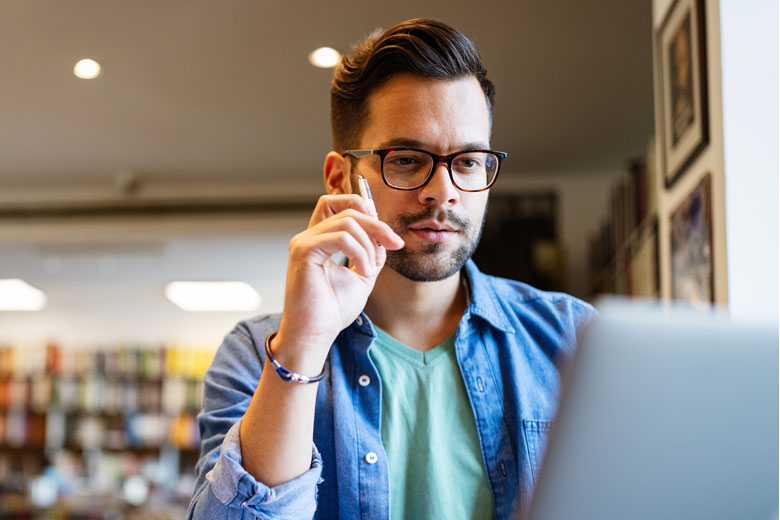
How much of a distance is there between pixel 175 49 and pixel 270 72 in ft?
1.51

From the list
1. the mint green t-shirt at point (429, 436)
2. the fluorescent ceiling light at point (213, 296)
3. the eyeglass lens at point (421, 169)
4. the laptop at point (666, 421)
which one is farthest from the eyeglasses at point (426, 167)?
the fluorescent ceiling light at point (213, 296)

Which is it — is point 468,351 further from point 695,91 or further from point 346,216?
point 695,91

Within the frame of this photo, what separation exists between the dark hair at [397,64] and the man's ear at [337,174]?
0.10 ft

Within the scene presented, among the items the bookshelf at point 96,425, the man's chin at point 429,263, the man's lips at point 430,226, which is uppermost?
the man's lips at point 430,226

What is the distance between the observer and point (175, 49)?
11.6 feet

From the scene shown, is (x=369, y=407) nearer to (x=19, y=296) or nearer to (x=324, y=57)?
(x=324, y=57)

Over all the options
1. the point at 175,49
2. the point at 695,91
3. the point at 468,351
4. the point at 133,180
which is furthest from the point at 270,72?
the point at 468,351

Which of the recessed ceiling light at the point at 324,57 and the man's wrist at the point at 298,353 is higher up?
the recessed ceiling light at the point at 324,57

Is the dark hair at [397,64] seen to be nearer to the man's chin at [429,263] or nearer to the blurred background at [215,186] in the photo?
the man's chin at [429,263]

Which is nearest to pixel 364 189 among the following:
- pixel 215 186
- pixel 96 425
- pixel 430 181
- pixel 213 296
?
pixel 430 181

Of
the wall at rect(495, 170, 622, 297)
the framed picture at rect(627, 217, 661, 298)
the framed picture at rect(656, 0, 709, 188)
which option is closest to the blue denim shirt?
the framed picture at rect(656, 0, 709, 188)

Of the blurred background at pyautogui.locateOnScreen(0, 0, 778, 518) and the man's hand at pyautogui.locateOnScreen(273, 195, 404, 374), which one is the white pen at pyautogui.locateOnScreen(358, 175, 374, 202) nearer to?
the man's hand at pyautogui.locateOnScreen(273, 195, 404, 374)

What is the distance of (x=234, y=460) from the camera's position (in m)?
0.90

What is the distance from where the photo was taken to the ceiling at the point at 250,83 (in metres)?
3.24
